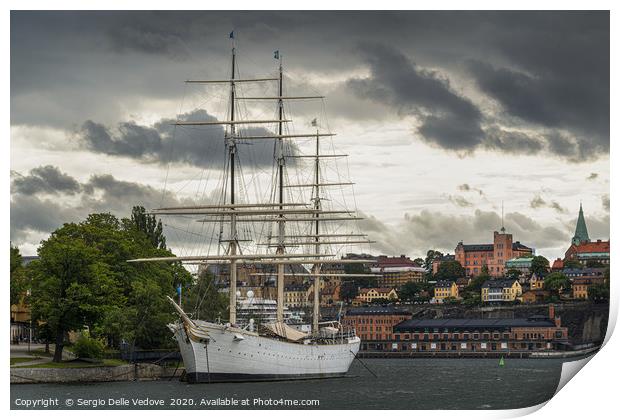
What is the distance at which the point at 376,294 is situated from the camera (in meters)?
147

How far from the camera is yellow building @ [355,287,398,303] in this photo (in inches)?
5723

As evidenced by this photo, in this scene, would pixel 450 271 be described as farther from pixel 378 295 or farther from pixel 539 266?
pixel 539 266

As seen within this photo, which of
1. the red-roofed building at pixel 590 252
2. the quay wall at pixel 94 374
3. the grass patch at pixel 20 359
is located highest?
the red-roofed building at pixel 590 252

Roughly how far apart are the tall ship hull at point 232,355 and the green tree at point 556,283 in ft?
261

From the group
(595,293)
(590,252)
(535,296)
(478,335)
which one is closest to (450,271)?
(535,296)

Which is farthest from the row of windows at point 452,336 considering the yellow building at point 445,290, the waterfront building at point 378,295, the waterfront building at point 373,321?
the waterfront building at point 378,295

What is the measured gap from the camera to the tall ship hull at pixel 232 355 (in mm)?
47250

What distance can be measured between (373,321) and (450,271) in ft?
67.0

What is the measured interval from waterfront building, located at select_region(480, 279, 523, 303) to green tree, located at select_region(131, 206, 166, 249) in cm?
7362

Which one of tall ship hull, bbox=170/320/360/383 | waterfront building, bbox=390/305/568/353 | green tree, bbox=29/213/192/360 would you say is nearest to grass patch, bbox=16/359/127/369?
green tree, bbox=29/213/192/360

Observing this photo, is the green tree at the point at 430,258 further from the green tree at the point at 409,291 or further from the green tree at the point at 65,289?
the green tree at the point at 65,289
